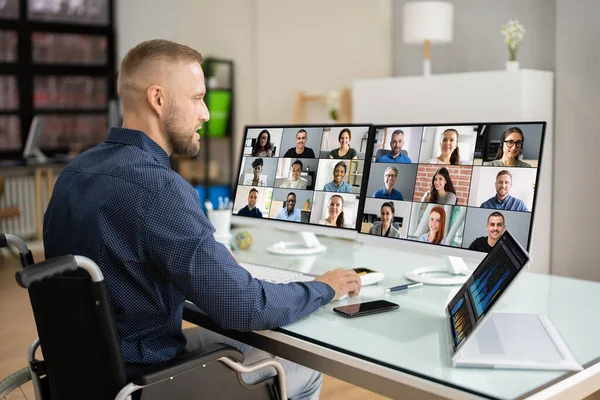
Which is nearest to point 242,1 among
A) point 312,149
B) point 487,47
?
point 487,47

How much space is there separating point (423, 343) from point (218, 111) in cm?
562

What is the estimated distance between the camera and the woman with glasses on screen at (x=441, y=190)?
2072 millimetres

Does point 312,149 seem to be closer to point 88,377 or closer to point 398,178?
point 398,178

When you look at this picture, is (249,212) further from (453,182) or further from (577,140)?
(577,140)

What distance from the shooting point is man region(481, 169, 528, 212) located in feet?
6.35

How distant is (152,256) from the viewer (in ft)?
5.06

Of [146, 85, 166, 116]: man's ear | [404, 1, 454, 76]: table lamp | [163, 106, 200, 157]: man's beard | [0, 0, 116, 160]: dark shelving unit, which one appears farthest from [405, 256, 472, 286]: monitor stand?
[0, 0, 116, 160]: dark shelving unit

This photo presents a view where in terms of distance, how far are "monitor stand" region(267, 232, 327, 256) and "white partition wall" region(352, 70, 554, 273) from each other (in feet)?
6.82

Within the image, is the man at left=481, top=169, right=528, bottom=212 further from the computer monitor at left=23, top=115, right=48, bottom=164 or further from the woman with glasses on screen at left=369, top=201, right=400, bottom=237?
the computer monitor at left=23, top=115, right=48, bottom=164

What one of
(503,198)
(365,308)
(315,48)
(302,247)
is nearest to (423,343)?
(365,308)

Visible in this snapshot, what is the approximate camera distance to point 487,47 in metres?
5.15

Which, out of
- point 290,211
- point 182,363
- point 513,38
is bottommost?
point 182,363

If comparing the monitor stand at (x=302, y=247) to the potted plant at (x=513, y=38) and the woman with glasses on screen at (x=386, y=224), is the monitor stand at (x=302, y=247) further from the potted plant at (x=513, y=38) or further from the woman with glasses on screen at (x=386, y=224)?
the potted plant at (x=513, y=38)

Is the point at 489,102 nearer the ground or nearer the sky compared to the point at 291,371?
nearer the sky
